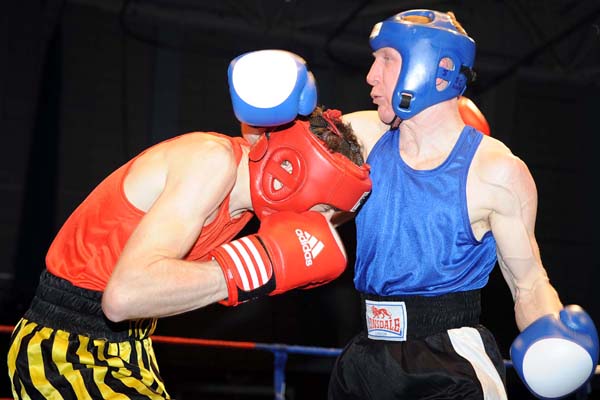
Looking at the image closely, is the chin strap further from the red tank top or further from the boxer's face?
the red tank top

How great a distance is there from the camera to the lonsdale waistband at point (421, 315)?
1966mm

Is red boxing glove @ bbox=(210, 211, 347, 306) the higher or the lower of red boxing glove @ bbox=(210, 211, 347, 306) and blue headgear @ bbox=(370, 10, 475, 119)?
the lower

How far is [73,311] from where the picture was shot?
5.76 ft

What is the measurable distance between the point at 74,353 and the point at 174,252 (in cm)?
39

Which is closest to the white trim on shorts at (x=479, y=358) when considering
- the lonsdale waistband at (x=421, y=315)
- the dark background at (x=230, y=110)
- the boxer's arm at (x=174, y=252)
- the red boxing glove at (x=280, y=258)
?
the lonsdale waistband at (x=421, y=315)

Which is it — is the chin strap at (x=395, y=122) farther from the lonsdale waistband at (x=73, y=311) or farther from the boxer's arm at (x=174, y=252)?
the lonsdale waistband at (x=73, y=311)

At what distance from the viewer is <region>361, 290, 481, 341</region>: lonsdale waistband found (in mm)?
1966

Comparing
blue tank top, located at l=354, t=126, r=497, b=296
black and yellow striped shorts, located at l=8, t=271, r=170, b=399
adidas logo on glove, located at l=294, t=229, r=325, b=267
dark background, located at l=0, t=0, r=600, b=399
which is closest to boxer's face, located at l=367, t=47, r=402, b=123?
blue tank top, located at l=354, t=126, r=497, b=296

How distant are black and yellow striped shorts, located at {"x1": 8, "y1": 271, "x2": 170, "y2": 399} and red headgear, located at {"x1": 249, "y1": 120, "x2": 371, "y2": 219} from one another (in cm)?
46

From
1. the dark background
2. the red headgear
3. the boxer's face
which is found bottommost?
the dark background

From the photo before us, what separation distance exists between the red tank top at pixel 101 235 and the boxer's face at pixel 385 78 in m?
0.47

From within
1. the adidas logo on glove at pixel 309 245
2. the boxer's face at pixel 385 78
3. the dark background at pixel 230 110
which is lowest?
the dark background at pixel 230 110

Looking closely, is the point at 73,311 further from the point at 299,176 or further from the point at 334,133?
the point at 334,133

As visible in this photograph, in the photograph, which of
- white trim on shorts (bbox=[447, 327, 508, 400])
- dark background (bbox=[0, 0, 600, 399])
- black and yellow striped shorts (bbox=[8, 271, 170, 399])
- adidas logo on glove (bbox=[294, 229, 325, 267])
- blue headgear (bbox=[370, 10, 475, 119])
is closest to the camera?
adidas logo on glove (bbox=[294, 229, 325, 267])
